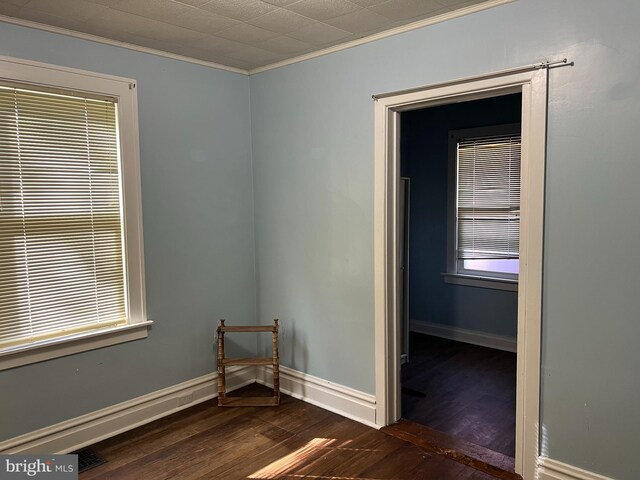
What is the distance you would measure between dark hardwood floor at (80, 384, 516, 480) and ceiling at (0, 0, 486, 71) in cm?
243

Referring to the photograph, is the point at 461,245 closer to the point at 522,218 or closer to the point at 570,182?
the point at 522,218

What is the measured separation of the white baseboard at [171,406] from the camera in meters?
2.73

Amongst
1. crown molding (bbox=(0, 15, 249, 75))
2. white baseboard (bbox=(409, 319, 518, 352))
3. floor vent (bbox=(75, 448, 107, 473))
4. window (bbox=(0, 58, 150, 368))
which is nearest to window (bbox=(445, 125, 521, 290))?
white baseboard (bbox=(409, 319, 518, 352))

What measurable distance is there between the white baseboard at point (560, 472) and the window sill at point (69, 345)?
242 centimetres

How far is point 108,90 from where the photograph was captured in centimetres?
289

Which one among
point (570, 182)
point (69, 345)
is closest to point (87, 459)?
point (69, 345)

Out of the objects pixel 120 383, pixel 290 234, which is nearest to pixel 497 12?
pixel 290 234

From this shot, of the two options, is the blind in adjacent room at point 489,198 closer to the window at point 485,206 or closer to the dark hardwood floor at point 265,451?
the window at point 485,206

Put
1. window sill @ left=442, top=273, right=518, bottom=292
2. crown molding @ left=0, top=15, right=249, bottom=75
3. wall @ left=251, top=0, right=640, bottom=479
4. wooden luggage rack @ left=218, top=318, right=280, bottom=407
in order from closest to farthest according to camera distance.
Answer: wall @ left=251, top=0, right=640, bottom=479 < crown molding @ left=0, top=15, right=249, bottom=75 < wooden luggage rack @ left=218, top=318, right=280, bottom=407 < window sill @ left=442, top=273, right=518, bottom=292

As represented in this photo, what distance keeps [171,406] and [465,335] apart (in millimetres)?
3030

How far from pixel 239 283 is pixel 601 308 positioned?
244cm

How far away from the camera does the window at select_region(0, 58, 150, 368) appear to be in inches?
102

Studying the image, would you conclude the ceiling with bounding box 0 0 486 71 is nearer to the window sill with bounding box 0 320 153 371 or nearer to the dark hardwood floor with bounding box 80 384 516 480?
the window sill with bounding box 0 320 153 371

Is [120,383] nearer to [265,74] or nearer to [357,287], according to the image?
[357,287]
